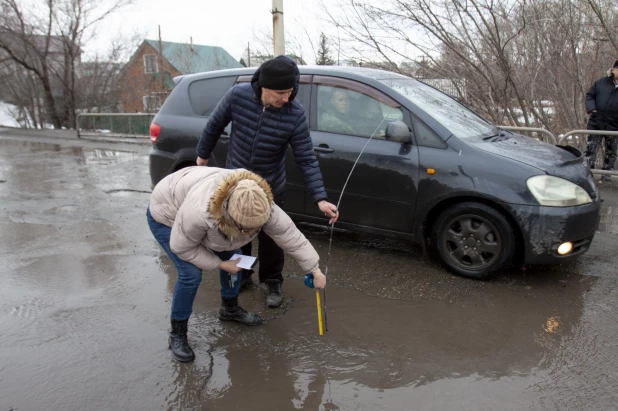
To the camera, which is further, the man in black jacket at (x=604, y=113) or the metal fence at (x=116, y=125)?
the metal fence at (x=116, y=125)

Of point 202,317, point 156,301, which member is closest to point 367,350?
point 202,317

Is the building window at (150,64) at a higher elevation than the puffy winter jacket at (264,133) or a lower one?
higher

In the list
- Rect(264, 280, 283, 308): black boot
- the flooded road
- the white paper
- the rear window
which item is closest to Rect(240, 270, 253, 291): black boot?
the flooded road

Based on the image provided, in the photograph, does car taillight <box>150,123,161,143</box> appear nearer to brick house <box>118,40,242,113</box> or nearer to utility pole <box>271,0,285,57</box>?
utility pole <box>271,0,285,57</box>

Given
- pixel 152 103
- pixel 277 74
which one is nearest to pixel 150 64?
pixel 152 103

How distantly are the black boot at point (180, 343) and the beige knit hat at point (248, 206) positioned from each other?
102 cm

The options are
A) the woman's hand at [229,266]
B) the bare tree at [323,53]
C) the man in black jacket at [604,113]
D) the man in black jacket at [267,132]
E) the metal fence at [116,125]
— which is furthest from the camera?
the metal fence at [116,125]

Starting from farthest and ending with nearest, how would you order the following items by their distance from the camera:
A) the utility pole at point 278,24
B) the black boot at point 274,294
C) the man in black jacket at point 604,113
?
the utility pole at point 278,24 → the man in black jacket at point 604,113 → the black boot at point 274,294

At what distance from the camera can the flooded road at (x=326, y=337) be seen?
257 centimetres

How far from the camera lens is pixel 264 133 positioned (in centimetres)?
327

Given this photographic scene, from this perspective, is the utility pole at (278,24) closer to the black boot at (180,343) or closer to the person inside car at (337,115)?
the person inside car at (337,115)

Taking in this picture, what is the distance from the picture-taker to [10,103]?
26750 millimetres

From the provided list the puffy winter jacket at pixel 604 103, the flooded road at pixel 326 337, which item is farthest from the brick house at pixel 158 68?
the flooded road at pixel 326 337

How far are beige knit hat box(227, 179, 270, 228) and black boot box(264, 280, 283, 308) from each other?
4.66ft
